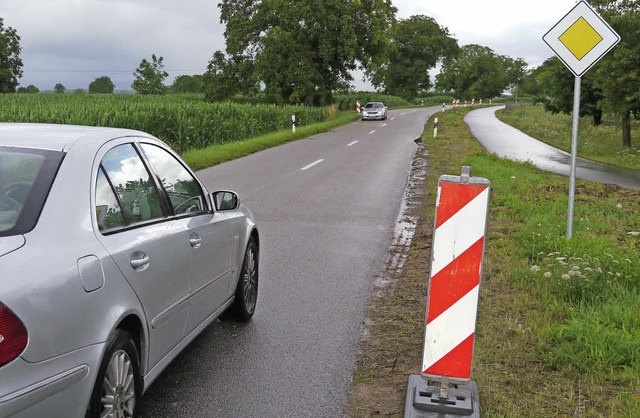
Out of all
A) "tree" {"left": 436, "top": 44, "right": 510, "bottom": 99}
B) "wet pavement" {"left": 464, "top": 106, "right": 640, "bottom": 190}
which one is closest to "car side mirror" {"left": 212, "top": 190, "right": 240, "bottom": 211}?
"wet pavement" {"left": 464, "top": 106, "right": 640, "bottom": 190}

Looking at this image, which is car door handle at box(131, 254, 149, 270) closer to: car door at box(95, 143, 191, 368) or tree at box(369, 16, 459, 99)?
car door at box(95, 143, 191, 368)

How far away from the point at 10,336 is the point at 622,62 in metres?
21.9

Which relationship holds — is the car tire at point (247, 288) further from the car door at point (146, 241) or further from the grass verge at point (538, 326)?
the car door at point (146, 241)

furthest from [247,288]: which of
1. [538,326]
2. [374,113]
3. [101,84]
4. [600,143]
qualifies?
[101,84]


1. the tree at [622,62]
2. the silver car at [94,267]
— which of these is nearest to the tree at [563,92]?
the tree at [622,62]

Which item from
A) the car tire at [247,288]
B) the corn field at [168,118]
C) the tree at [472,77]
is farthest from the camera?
the tree at [472,77]

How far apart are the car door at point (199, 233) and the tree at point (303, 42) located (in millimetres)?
43619

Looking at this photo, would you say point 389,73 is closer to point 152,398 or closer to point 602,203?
point 602,203

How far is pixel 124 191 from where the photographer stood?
133 inches

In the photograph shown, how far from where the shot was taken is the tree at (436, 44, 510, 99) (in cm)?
11831

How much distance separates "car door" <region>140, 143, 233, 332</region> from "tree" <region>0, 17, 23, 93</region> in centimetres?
9018

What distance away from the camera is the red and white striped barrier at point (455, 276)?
3.48 meters

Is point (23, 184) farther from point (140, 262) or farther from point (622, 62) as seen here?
point (622, 62)

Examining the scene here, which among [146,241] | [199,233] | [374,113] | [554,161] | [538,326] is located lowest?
[554,161]
